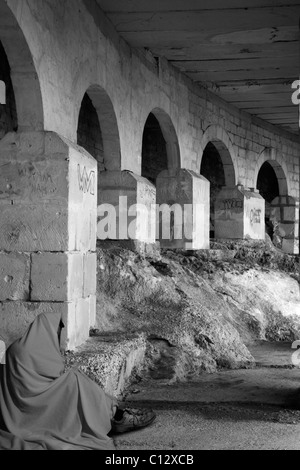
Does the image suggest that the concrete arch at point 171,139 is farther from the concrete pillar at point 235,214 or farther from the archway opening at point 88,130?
the concrete pillar at point 235,214

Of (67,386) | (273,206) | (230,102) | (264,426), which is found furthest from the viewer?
(273,206)

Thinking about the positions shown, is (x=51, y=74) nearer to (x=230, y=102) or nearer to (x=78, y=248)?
(x=78, y=248)

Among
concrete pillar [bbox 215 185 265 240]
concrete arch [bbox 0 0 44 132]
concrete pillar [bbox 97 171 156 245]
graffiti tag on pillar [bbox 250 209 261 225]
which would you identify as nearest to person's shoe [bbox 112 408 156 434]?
concrete arch [bbox 0 0 44 132]

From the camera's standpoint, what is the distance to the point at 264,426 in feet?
14.5

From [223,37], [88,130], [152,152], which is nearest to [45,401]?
[223,37]

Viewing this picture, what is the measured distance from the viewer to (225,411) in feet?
15.9

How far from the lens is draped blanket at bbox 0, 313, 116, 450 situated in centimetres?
367

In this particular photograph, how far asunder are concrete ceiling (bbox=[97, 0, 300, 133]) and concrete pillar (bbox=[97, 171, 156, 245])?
173cm

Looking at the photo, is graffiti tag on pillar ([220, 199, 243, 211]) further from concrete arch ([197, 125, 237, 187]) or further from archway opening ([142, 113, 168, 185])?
archway opening ([142, 113, 168, 185])

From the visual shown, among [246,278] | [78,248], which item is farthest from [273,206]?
[78,248]

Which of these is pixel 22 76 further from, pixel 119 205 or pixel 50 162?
pixel 119 205

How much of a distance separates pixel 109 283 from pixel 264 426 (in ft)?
9.55

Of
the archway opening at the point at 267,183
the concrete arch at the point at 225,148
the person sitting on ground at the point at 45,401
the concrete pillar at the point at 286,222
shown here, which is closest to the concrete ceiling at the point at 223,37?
the concrete arch at the point at 225,148

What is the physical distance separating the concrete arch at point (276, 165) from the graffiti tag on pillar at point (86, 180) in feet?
25.8
